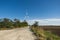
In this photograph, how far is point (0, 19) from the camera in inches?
3233

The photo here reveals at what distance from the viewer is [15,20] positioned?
4262 inches

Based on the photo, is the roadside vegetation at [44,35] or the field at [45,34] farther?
the field at [45,34]

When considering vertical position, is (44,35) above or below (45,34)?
below

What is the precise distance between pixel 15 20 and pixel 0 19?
87.1 feet

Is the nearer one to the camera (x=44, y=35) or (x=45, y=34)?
(x=44, y=35)

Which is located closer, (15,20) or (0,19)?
(0,19)

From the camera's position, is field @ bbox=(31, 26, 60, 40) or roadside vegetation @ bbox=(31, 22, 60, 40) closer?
roadside vegetation @ bbox=(31, 22, 60, 40)
